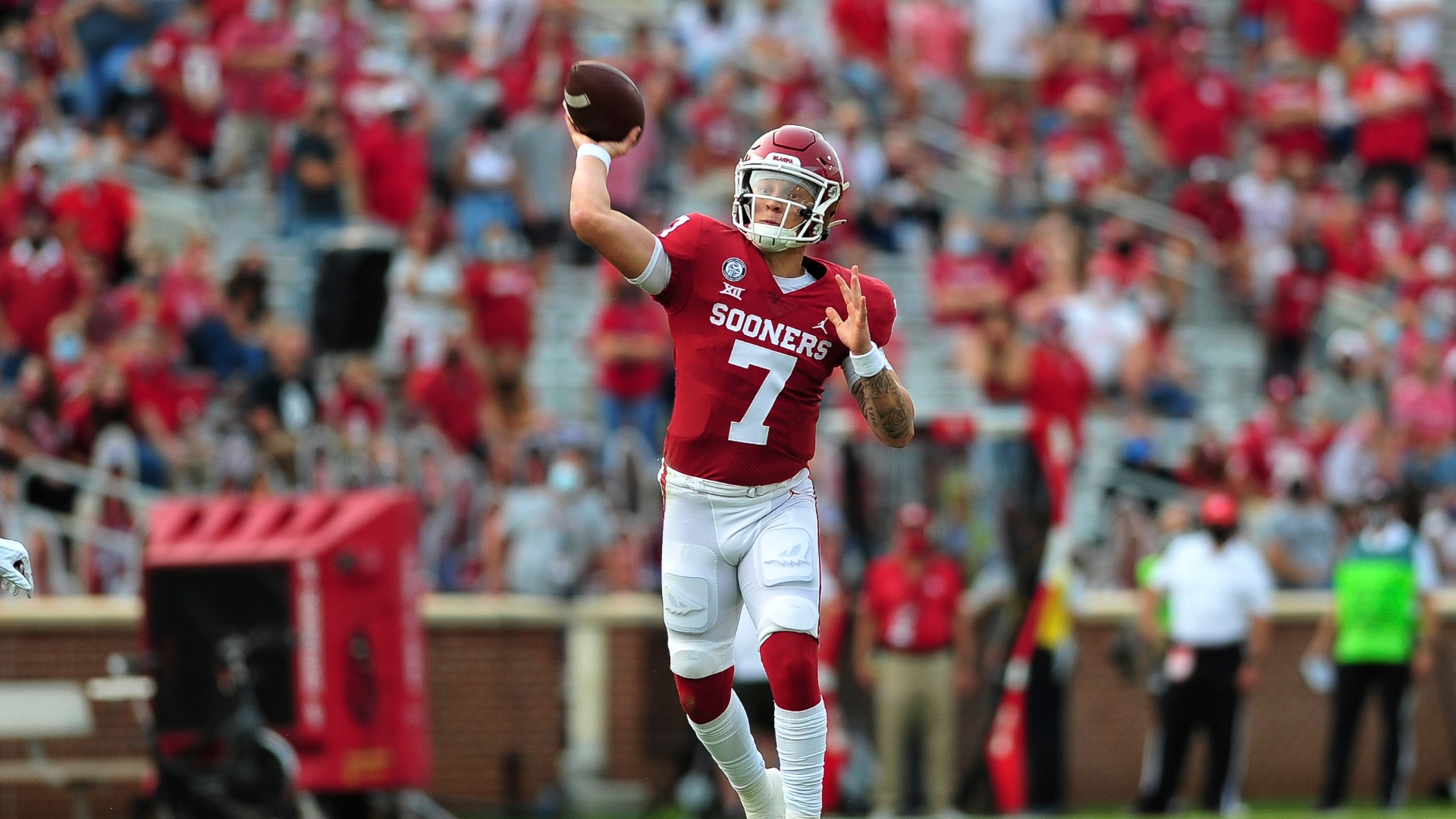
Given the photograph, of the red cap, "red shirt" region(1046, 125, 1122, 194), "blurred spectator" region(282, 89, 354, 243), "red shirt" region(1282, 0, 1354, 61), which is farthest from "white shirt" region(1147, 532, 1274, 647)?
"red shirt" region(1282, 0, 1354, 61)

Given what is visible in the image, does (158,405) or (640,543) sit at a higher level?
(158,405)

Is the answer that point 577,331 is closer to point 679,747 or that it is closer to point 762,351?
point 679,747

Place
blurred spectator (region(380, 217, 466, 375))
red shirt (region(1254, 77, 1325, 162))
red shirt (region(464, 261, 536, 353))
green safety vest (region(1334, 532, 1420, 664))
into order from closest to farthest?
green safety vest (region(1334, 532, 1420, 664))
blurred spectator (region(380, 217, 466, 375))
red shirt (region(464, 261, 536, 353))
red shirt (region(1254, 77, 1325, 162))

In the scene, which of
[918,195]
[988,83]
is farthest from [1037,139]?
[918,195]

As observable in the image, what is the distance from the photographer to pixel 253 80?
1595cm

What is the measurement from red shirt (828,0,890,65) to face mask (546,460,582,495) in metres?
6.64

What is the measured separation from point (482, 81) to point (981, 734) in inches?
255

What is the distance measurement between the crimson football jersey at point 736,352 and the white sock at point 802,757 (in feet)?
2.46

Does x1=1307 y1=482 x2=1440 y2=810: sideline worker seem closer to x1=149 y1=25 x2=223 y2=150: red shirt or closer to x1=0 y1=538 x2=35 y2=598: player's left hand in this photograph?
x1=149 y1=25 x2=223 y2=150: red shirt

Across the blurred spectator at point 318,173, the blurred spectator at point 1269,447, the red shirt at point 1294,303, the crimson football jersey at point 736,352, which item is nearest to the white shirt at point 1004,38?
the red shirt at point 1294,303

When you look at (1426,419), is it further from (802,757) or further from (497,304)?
(802,757)

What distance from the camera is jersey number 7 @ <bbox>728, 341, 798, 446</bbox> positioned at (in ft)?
22.3

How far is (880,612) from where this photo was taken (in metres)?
13.3

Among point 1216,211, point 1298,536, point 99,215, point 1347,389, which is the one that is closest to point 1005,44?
point 1216,211
